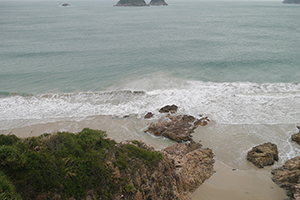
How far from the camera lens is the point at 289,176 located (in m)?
13.0

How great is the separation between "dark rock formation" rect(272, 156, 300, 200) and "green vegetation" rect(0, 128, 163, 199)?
27.5ft

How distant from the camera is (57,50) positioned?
4638 centimetres

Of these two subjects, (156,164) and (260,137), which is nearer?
(156,164)

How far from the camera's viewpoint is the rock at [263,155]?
14.7 meters

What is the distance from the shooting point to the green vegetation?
7.84 meters

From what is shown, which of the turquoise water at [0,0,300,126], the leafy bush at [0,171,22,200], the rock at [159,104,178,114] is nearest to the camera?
the leafy bush at [0,171,22,200]

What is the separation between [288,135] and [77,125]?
1928 cm

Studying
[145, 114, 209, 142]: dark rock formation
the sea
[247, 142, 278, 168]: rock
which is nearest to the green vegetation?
[145, 114, 209, 142]: dark rock formation

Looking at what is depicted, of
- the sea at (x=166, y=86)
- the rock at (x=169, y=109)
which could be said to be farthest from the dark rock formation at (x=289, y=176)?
the rock at (x=169, y=109)

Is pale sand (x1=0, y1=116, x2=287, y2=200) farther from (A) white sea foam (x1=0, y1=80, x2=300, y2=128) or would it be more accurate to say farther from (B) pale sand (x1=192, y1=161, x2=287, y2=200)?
(A) white sea foam (x1=0, y1=80, x2=300, y2=128)

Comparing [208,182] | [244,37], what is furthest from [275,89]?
[244,37]

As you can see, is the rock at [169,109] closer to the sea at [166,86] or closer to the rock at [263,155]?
the sea at [166,86]

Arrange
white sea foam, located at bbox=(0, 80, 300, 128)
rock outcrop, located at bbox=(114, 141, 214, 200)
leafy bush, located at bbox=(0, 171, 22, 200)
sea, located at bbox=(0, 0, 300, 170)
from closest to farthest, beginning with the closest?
1. leafy bush, located at bbox=(0, 171, 22, 200)
2. rock outcrop, located at bbox=(114, 141, 214, 200)
3. sea, located at bbox=(0, 0, 300, 170)
4. white sea foam, located at bbox=(0, 80, 300, 128)

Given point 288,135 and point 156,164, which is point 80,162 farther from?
point 288,135
